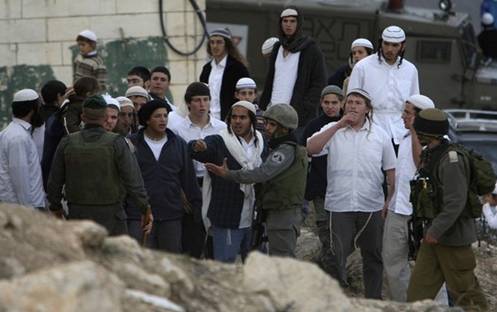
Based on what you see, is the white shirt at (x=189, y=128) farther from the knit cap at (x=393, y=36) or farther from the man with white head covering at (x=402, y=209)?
the man with white head covering at (x=402, y=209)

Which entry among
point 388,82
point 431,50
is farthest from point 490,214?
point 431,50

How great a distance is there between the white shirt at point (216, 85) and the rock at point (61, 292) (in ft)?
23.2

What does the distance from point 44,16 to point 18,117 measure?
21.3 feet

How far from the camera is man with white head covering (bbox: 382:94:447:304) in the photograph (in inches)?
376

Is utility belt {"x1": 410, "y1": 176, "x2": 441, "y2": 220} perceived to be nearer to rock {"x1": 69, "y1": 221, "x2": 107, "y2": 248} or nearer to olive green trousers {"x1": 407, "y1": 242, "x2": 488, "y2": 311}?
olive green trousers {"x1": 407, "y1": 242, "x2": 488, "y2": 311}

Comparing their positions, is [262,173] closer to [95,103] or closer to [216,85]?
[95,103]

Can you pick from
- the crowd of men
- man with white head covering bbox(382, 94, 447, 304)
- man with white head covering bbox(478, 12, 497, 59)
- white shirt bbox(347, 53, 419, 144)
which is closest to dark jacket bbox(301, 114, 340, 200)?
the crowd of men

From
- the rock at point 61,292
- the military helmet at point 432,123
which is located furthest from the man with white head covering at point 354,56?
the rock at point 61,292

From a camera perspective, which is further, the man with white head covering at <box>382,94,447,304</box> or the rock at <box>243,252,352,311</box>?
the man with white head covering at <box>382,94,447,304</box>

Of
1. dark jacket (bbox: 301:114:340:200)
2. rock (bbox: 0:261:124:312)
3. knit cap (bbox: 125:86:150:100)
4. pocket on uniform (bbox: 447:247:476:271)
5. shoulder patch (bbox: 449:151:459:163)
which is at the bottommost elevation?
pocket on uniform (bbox: 447:247:476:271)

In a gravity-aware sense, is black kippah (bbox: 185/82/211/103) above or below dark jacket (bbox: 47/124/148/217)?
above

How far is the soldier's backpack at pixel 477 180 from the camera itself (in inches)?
345

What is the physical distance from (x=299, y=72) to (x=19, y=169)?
120 inches

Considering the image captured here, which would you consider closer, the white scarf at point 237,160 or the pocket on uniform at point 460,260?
the pocket on uniform at point 460,260
